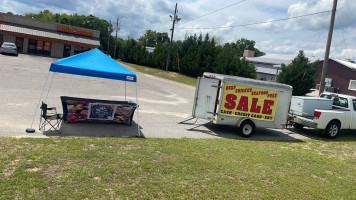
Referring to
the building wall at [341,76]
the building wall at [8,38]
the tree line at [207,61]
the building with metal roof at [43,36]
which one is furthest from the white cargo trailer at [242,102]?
the building wall at [8,38]

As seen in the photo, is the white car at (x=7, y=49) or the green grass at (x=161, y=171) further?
the white car at (x=7, y=49)

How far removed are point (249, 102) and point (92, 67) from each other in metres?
5.97

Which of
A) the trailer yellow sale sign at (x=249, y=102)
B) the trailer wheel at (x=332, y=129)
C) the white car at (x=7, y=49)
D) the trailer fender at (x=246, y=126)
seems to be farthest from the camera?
the white car at (x=7, y=49)

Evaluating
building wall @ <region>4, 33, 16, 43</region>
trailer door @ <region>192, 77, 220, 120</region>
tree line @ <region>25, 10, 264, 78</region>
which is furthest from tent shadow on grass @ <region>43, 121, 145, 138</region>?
Result: building wall @ <region>4, 33, 16, 43</region>

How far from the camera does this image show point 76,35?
1929 inches

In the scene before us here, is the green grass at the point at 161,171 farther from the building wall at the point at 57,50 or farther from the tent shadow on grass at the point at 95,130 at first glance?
the building wall at the point at 57,50

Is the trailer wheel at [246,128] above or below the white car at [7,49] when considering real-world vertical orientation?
below

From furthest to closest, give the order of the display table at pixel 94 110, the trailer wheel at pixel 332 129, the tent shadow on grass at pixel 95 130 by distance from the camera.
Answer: the trailer wheel at pixel 332 129, the display table at pixel 94 110, the tent shadow on grass at pixel 95 130

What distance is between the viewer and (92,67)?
8.84m

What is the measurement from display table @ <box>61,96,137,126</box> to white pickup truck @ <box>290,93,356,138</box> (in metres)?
7.16

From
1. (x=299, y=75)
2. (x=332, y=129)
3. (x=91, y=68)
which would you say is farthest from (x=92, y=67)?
(x=299, y=75)

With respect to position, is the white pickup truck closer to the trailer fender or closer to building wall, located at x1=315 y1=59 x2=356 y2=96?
the trailer fender

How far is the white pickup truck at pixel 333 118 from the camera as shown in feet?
37.3

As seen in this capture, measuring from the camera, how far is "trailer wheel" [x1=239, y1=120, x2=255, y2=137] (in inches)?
423
